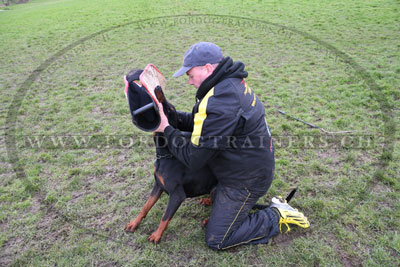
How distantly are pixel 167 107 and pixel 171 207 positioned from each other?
918 millimetres

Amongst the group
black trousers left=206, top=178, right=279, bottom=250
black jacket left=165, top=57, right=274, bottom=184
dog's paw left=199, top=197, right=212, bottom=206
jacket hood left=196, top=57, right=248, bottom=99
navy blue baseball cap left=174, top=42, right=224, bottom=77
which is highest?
navy blue baseball cap left=174, top=42, right=224, bottom=77

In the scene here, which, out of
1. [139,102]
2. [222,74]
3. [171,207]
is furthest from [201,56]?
[171,207]

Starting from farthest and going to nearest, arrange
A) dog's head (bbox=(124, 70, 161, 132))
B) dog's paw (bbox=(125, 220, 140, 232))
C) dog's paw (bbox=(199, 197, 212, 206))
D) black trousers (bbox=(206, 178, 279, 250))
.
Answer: dog's paw (bbox=(199, 197, 212, 206)) < dog's paw (bbox=(125, 220, 140, 232)) < black trousers (bbox=(206, 178, 279, 250)) < dog's head (bbox=(124, 70, 161, 132))

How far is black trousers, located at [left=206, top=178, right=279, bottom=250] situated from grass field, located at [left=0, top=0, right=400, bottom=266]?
116 mm

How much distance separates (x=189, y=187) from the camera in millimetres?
2580

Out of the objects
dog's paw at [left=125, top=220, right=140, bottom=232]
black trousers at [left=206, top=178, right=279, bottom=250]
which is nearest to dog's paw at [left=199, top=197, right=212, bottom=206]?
black trousers at [left=206, top=178, right=279, bottom=250]

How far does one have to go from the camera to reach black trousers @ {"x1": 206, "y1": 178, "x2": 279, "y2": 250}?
8.07 ft

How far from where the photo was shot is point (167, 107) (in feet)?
7.72

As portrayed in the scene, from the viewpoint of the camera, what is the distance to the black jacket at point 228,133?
211 cm

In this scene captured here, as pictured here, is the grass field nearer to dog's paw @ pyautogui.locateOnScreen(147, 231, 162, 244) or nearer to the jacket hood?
dog's paw @ pyautogui.locateOnScreen(147, 231, 162, 244)

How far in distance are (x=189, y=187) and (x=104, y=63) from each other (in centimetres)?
617

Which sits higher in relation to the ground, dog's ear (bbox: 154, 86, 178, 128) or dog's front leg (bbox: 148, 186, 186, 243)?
dog's ear (bbox: 154, 86, 178, 128)

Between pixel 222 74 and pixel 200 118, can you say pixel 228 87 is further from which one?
pixel 200 118

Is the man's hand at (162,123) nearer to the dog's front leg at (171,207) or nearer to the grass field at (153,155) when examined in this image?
the dog's front leg at (171,207)
